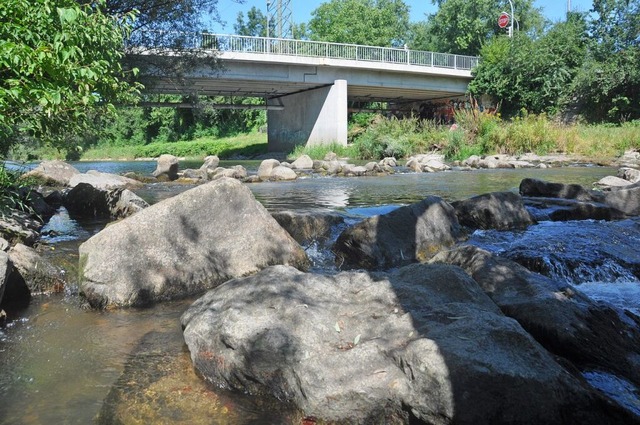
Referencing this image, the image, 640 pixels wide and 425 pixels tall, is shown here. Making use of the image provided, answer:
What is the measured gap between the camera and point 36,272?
17.4ft

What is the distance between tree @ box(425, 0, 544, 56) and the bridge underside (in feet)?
56.1

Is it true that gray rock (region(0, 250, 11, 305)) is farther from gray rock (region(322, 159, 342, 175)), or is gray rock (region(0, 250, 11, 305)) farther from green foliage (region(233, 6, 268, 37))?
green foliage (region(233, 6, 268, 37))

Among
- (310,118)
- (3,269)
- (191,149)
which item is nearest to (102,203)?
(3,269)

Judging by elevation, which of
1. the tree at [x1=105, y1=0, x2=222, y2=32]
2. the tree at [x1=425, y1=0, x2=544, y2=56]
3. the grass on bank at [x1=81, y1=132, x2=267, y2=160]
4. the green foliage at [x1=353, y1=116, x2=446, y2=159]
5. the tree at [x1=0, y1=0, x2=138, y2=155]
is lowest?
the grass on bank at [x1=81, y1=132, x2=267, y2=160]

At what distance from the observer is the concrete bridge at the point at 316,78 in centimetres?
2991

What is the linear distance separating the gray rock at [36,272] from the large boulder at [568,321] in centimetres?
416

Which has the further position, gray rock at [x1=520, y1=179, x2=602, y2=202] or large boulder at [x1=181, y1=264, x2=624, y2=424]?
gray rock at [x1=520, y1=179, x2=602, y2=202]

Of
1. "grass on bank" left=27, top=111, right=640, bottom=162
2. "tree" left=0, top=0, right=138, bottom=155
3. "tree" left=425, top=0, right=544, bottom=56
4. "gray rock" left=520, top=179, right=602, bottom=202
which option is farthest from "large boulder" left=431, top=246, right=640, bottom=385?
"tree" left=425, top=0, right=544, bottom=56

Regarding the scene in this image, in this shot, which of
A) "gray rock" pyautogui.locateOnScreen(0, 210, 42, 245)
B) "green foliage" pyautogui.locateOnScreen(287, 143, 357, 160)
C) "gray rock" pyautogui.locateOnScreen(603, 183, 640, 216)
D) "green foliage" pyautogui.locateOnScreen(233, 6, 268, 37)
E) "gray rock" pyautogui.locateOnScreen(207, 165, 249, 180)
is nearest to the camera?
"gray rock" pyautogui.locateOnScreen(0, 210, 42, 245)

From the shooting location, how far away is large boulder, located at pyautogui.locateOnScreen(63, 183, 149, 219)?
9156 mm

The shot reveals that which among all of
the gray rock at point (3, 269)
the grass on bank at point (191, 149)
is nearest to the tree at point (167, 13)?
the gray rock at point (3, 269)

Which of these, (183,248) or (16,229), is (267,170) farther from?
(183,248)

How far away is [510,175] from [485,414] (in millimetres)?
16530

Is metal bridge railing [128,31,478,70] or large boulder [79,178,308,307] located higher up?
metal bridge railing [128,31,478,70]
